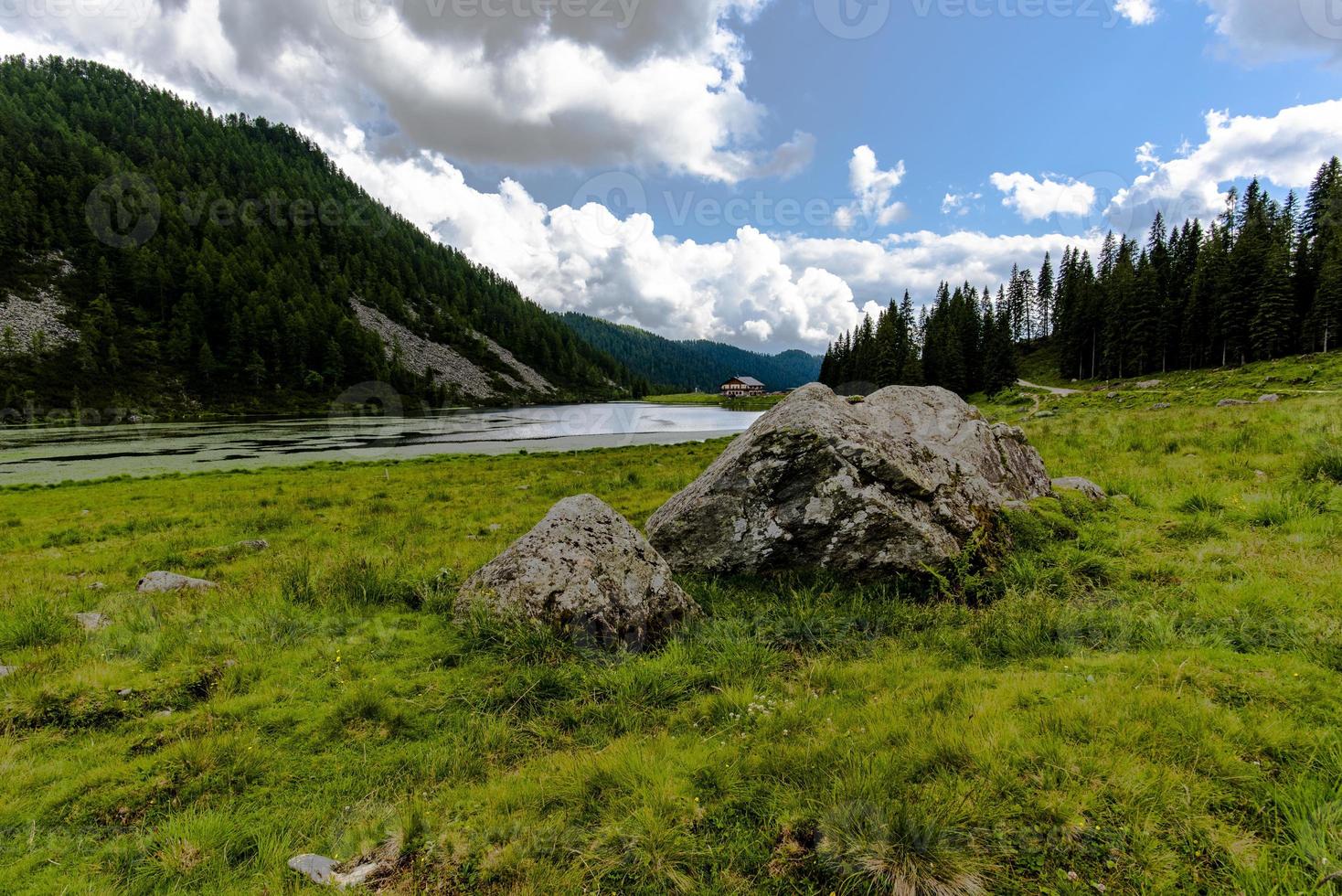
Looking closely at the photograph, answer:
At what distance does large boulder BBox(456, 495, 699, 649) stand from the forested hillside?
87.1 metres

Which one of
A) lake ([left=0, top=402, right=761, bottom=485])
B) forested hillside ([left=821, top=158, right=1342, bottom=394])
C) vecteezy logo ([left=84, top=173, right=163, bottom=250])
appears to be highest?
vecteezy logo ([left=84, top=173, right=163, bottom=250])

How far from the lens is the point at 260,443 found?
56.0 meters

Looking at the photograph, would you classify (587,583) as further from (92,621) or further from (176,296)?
(176,296)

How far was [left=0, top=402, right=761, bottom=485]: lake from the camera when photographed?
3897 cm

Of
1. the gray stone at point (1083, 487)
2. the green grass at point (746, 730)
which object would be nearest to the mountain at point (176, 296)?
the green grass at point (746, 730)

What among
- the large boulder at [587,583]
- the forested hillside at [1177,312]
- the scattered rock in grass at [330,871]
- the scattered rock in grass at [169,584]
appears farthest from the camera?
the forested hillside at [1177,312]

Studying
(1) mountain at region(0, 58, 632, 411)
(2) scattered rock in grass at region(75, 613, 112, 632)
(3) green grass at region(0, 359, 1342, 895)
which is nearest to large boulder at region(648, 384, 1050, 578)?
(3) green grass at region(0, 359, 1342, 895)

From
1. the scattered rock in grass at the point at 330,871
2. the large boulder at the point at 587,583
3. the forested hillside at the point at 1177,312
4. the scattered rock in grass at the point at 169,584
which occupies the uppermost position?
the forested hillside at the point at 1177,312

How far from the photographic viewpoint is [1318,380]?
41375 millimetres

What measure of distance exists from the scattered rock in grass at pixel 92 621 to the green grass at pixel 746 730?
0.15 meters

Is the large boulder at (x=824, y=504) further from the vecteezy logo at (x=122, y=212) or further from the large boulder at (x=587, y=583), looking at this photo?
the vecteezy logo at (x=122, y=212)

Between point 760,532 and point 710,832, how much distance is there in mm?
5361

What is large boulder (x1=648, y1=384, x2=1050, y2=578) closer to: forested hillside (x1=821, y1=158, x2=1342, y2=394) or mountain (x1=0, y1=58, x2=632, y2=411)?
forested hillside (x1=821, y1=158, x2=1342, y2=394)

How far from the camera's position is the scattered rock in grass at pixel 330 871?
11.5 feet
